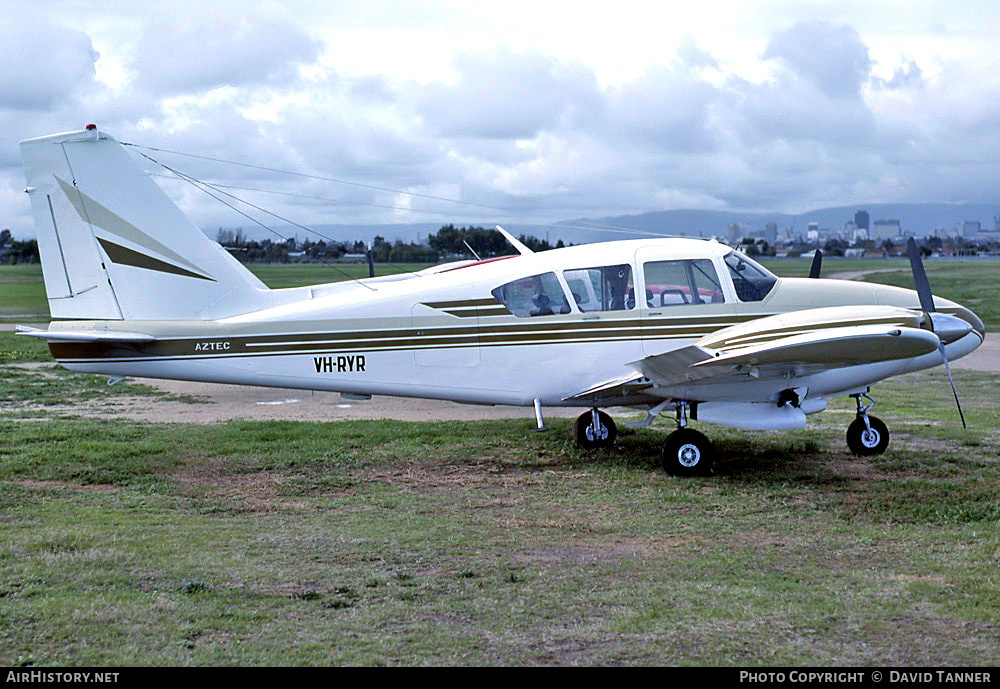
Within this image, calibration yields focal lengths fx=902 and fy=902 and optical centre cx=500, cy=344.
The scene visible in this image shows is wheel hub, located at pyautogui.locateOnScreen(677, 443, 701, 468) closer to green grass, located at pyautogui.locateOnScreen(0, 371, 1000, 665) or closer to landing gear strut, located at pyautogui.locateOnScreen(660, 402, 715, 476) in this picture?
landing gear strut, located at pyautogui.locateOnScreen(660, 402, 715, 476)

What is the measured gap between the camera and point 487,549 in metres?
7.12

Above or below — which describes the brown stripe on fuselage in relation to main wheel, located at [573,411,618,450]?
above

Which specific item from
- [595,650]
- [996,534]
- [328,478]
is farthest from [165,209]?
[996,534]

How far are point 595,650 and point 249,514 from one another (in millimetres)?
4407

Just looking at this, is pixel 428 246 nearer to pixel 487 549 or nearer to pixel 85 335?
pixel 85 335

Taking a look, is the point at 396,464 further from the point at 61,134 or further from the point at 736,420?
the point at 61,134

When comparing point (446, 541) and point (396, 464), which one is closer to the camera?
point (446, 541)

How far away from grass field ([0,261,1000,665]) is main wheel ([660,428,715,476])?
215mm

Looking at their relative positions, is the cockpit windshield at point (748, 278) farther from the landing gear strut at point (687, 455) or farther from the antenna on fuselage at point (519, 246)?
the antenna on fuselage at point (519, 246)

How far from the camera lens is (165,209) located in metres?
10.4

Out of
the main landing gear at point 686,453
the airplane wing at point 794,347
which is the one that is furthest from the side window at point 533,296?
the main landing gear at point 686,453

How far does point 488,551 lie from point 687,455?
3528 mm

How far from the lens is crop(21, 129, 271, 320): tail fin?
10078mm

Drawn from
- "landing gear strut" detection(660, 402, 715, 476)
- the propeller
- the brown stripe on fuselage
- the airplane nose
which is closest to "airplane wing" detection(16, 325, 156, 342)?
the brown stripe on fuselage
